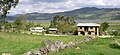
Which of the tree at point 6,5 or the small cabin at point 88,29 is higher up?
the tree at point 6,5

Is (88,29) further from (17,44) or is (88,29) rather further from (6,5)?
(17,44)

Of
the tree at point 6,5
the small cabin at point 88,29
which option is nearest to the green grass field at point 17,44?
the tree at point 6,5

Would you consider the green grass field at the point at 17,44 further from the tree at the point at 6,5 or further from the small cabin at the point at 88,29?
the small cabin at the point at 88,29

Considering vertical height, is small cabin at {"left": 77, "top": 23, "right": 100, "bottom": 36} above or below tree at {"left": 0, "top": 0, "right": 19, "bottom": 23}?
below

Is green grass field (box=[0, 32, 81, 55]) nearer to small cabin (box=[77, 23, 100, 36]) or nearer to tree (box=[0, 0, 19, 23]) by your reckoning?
tree (box=[0, 0, 19, 23])

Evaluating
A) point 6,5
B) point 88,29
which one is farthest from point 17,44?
point 88,29

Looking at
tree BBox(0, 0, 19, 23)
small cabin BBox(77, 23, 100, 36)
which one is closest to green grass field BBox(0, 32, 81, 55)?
tree BBox(0, 0, 19, 23)

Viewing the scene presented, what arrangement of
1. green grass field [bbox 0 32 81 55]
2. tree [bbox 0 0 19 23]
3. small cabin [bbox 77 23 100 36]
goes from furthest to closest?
1. small cabin [bbox 77 23 100 36]
2. tree [bbox 0 0 19 23]
3. green grass field [bbox 0 32 81 55]

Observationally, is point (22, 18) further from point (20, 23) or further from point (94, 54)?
point (94, 54)

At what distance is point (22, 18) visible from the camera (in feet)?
416

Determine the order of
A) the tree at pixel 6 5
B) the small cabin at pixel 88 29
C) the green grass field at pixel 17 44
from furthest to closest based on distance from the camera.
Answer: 1. the small cabin at pixel 88 29
2. the tree at pixel 6 5
3. the green grass field at pixel 17 44

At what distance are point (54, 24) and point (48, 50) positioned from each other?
161 metres

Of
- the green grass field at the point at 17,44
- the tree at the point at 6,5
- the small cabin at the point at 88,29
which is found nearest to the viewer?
the green grass field at the point at 17,44

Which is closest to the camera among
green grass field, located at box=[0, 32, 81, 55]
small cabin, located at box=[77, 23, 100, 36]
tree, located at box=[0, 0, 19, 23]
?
green grass field, located at box=[0, 32, 81, 55]
